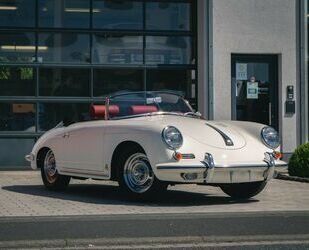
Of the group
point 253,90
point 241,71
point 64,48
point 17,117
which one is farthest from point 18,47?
point 253,90

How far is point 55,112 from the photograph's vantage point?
14.7m

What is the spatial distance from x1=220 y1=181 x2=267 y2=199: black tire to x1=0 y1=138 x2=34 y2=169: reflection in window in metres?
5.84

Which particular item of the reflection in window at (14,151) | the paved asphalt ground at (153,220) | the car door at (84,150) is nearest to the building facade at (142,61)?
the reflection in window at (14,151)

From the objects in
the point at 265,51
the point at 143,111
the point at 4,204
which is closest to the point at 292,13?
the point at 265,51

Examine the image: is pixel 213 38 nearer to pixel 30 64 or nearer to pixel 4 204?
pixel 30 64

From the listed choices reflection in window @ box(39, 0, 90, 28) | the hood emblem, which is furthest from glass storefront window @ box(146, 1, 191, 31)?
the hood emblem

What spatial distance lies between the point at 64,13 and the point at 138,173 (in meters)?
6.85

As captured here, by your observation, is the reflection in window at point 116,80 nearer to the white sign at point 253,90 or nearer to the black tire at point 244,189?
the white sign at point 253,90

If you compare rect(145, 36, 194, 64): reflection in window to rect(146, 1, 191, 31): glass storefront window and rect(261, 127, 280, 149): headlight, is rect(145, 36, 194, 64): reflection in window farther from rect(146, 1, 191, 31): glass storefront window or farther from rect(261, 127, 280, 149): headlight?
rect(261, 127, 280, 149): headlight

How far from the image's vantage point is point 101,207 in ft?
28.2

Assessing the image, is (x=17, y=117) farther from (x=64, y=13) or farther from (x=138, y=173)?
(x=138, y=173)

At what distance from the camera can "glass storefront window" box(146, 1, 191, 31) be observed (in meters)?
15.1

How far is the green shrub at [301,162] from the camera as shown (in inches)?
471

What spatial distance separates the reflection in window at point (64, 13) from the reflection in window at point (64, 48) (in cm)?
23
